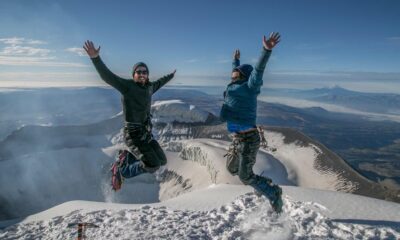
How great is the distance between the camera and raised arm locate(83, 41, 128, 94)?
1005cm

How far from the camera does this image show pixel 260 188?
12492mm

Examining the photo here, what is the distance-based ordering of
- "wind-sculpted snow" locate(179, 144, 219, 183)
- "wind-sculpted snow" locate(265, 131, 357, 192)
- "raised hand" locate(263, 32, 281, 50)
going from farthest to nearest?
"wind-sculpted snow" locate(179, 144, 219, 183)
"wind-sculpted snow" locate(265, 131, 357, 192)
"raised hand" locate(263, 32, 281, 50)

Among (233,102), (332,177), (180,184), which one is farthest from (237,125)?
(180,184)

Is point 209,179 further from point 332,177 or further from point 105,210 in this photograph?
point 105,210

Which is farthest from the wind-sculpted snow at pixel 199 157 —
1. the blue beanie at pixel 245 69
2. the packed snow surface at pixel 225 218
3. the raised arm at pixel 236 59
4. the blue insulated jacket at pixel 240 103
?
the blue beanie at pixel 245 69

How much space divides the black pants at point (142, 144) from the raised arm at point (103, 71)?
4.24 feet

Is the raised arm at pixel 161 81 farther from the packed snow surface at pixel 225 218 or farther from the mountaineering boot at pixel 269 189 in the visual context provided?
the packed snow surface at pixel 225 218

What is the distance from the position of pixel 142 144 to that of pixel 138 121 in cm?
73

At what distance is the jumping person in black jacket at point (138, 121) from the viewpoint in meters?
11.1

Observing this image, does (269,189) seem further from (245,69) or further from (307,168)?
(307,168)

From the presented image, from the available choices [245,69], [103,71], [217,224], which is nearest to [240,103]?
[245,69]

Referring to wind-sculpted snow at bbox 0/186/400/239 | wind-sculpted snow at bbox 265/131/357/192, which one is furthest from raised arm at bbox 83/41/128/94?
wind-sculpted snow at bbox 265/131/357/192

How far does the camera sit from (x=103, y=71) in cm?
1041

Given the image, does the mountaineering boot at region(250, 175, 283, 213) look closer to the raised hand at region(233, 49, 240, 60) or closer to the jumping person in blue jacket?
the jumping person in blue jacket
